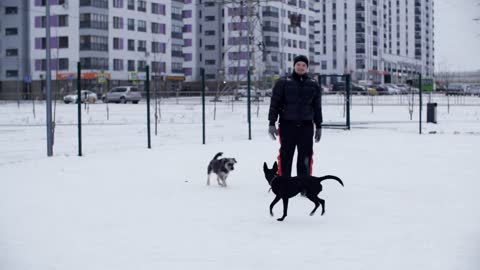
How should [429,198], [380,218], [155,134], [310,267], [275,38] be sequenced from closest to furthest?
[310,267], [380,218], [429,198], [155,134], [275,38]

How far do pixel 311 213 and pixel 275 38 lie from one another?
342ft

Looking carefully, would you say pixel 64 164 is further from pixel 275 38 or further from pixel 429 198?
pixel 275 38

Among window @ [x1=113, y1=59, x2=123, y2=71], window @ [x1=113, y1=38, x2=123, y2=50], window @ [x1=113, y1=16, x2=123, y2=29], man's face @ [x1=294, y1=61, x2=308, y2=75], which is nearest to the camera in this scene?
man's face @ [x1=294, y1=61, x2=308, y2=75]

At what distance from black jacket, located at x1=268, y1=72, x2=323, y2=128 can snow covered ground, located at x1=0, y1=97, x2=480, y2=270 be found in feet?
3.83

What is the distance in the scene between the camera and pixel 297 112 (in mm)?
8391

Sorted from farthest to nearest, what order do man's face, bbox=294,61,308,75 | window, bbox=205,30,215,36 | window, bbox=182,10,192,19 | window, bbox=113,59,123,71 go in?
window, bbox=205,30,215,36, window, bbox=182,10,192,19, window, bbox=113,59,123,71, man's face, bbox=294,61,308,75

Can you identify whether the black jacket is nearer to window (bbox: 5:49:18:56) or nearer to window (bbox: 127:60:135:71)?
window (bbox: 127:60:135:71)

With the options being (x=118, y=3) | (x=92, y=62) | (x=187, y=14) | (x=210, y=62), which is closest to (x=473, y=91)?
(x=118, y=3)

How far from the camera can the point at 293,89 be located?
328 inches

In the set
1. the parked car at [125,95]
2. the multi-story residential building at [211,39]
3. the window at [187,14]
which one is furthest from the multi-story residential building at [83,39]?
the window at [187,14]

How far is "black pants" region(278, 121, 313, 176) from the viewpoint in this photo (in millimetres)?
8578

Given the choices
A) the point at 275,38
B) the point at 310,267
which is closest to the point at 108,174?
the point at 310,267

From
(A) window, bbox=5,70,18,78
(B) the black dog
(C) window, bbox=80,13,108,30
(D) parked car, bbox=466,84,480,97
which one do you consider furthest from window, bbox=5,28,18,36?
(B) the black dog

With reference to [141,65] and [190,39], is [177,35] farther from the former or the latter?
[190,39]
